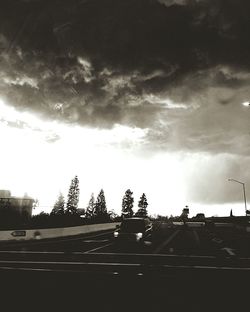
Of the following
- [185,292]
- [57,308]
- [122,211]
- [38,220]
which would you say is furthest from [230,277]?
[122,211]

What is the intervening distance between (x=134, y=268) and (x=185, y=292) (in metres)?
4.16

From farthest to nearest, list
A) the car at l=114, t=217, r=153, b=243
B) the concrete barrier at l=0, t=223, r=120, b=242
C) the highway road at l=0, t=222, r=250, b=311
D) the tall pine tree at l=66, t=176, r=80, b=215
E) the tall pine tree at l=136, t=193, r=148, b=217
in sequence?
the tall pine tree at l=136, t=193, r=148, b=217, the tall pine tree at l=66, t=176, r=80, b=215, the concrete barrier at l=0, t=223, r=120, b=242, the car at l=114, t=217, r=153, b=243, the highway road at l=0, t=222, r=250, b=311

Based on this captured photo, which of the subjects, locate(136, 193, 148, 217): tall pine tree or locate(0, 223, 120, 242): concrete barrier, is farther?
locate(136, 193, 148, 217): tall pine tree

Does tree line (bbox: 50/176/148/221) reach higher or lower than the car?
higher

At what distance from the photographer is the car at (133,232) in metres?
19.3

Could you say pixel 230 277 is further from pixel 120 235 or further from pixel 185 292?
pixel 120 235

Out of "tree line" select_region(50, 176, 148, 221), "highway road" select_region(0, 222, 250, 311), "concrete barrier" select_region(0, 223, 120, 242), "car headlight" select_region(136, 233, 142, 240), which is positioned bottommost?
"highway road" select_region(0, 222, 250, 311)

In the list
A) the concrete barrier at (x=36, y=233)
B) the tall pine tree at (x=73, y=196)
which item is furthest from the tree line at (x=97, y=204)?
the concrete barrier at (x=36, y=233)

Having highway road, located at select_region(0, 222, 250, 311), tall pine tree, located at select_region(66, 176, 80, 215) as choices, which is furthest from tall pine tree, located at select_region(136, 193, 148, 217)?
highway road, located at select_region(0, 222, 250, 311)

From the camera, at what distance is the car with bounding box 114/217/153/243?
19281mm

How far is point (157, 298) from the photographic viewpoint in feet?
24.8

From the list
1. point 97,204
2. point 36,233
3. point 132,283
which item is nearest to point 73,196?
point 97,204

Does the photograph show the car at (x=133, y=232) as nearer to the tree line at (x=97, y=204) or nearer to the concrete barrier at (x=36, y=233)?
the concrete barrier at (x=36, y=233)

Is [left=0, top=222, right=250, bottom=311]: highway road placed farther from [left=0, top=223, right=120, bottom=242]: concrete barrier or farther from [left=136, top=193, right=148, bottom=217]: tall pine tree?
[left=136, top=193, right=148, bottom=217]: tall pine tree
